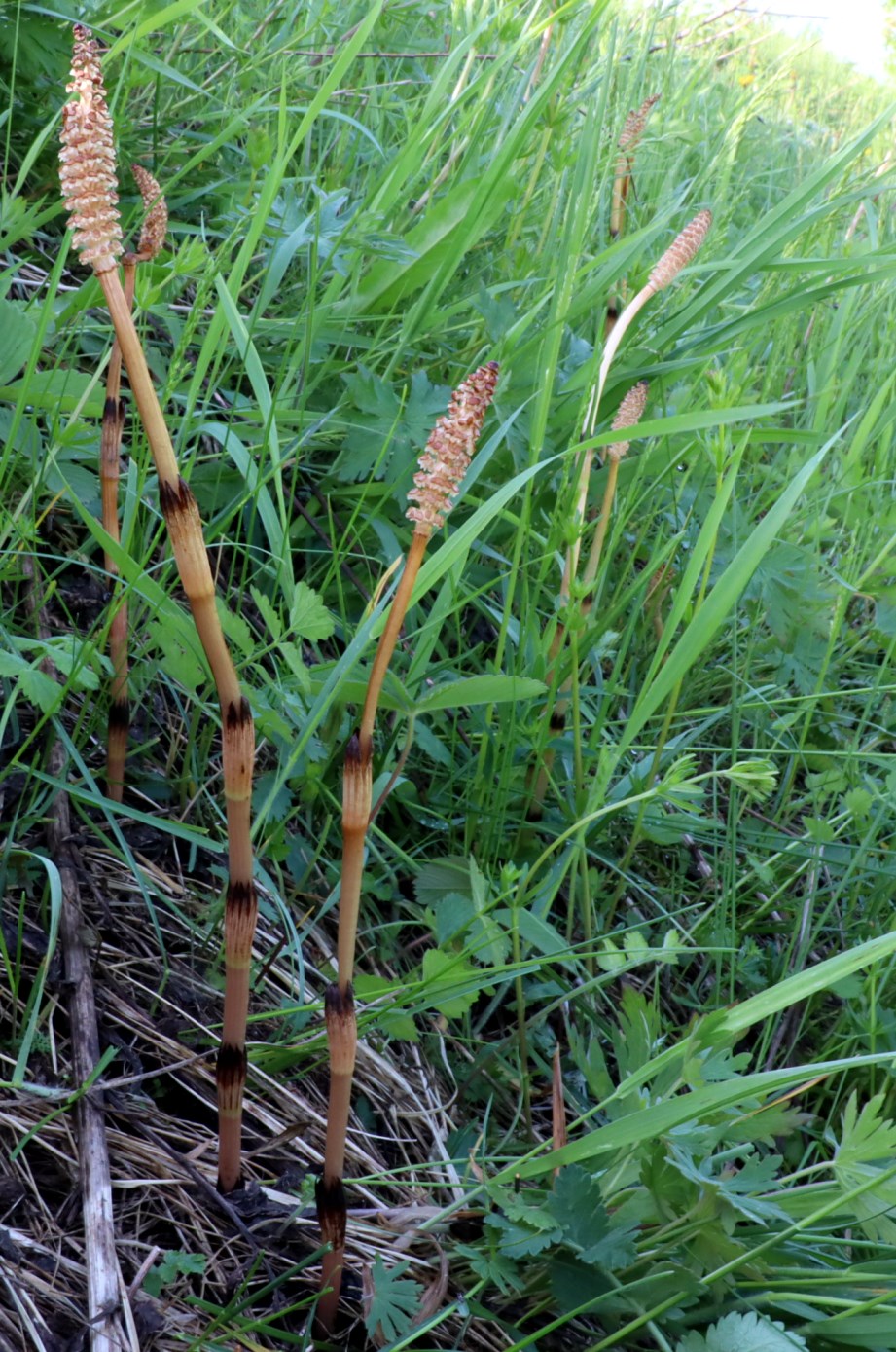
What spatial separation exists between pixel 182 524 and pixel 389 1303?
73cm

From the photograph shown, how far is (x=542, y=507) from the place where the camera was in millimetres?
1881

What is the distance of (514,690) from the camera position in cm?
125

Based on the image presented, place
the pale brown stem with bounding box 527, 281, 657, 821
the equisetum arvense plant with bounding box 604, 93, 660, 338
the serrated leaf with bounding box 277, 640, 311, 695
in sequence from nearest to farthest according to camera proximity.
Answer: the serrated leaf with bounding box 277, 640, 311, 695, the pale brown stem with bounding box 527, 281, 657, 821, the equisetum arvense plant with bounding box 604, 93, 660, 338

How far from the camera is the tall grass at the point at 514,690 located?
3.51ft

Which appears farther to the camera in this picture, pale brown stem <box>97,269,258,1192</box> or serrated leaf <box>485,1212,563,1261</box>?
serrated leaf <box>485,1212,563,1261</box>

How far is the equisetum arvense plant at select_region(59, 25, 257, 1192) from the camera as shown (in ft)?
2.36

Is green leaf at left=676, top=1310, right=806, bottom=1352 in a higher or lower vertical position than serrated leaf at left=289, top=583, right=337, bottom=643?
lower

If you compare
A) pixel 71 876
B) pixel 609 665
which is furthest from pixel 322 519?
pixel 71 876

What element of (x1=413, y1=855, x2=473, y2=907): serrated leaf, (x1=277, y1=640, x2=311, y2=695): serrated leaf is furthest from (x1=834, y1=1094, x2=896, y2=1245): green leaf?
(x1=277, y1=640, x2=311, y2=695): serrated leaf

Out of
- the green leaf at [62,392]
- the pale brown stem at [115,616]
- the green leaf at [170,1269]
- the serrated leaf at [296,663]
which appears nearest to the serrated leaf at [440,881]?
the serrated leaf at [296,663]

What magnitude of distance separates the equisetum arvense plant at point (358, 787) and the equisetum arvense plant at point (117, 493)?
1.74ft

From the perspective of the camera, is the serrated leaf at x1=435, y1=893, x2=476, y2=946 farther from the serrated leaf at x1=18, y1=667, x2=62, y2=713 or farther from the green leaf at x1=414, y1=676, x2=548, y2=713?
the serrated leaf at x1=18, y1=667, x2=62, y2=713

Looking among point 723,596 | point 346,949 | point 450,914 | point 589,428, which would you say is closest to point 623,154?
point 589,428

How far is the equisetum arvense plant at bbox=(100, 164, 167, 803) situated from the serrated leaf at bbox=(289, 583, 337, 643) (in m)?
0.20
